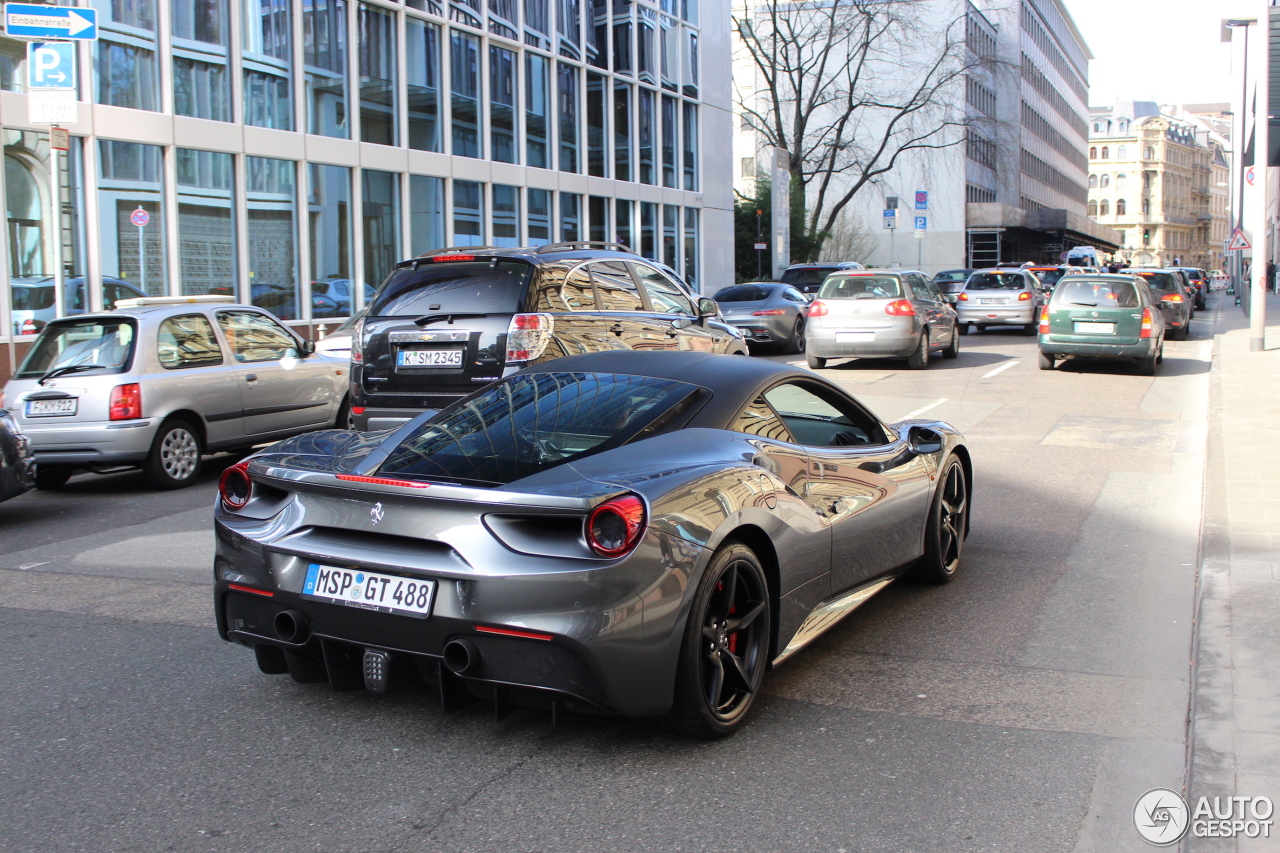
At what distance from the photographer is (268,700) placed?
445 cm

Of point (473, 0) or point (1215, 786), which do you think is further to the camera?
point (473, 0)

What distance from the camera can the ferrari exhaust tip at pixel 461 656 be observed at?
12.0 feet

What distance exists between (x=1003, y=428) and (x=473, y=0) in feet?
57.9

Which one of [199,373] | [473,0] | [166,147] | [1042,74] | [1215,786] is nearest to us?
[1215,786]

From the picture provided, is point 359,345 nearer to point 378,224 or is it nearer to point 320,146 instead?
point 320,146

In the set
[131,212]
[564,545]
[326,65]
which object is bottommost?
[564,545]

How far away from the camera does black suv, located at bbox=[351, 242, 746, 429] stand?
31.8ft

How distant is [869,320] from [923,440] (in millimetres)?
13575

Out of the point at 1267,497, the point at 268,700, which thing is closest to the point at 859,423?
the point at 268,700

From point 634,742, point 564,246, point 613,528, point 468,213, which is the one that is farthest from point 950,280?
point 613,528

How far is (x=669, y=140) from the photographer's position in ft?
114

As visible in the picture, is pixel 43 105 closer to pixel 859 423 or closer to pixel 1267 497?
pixel 859 423

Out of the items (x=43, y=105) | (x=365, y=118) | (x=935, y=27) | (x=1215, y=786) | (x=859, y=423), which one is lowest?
(x=1215, y=786)

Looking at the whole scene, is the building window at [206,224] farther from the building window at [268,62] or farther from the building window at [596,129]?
the building window at [596,129]
